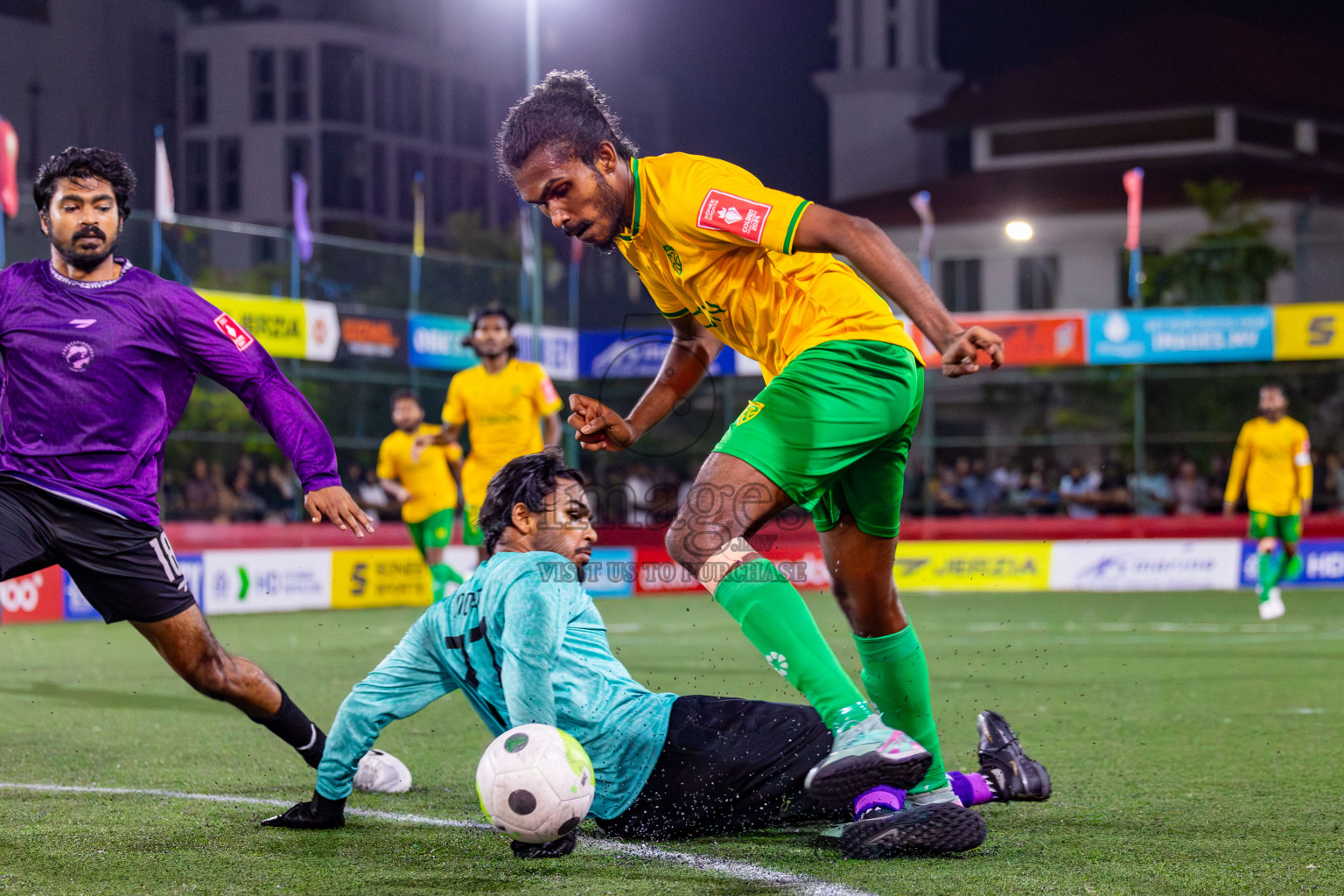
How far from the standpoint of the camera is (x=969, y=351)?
3426 mm

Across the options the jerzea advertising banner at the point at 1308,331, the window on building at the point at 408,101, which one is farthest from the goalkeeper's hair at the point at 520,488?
the window on building at the point at 408,101

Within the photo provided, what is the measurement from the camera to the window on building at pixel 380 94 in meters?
57.4

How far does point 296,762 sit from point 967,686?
4.30 meters

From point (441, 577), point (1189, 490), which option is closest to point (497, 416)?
point (441, 577)

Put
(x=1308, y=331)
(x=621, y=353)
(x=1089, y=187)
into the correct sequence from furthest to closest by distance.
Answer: (x=1089, y=187)
(x=621, y=353)
(x=1308, y=331)

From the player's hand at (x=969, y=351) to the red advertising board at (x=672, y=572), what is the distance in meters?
14.0

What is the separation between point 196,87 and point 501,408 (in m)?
47.5

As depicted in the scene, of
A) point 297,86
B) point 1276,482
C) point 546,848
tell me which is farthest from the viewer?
point 297,86

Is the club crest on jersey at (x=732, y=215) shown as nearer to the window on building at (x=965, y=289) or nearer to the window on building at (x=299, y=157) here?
the window on building at (x=965, y=289)

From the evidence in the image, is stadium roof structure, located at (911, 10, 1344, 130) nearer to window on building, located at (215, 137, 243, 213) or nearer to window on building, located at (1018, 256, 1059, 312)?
window on building, located at (1018, 256, 1059, 312)

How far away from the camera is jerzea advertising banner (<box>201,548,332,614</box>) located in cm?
1537

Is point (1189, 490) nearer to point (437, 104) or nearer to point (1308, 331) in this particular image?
point (1308, 331)

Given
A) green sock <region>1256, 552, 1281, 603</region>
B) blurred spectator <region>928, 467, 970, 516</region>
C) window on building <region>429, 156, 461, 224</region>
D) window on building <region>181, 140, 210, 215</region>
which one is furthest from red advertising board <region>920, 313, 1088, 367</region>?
window on building <region>429, 156, 461, 224</region>

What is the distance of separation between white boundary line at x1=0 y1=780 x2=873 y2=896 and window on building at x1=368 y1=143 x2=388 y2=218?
178 feet
